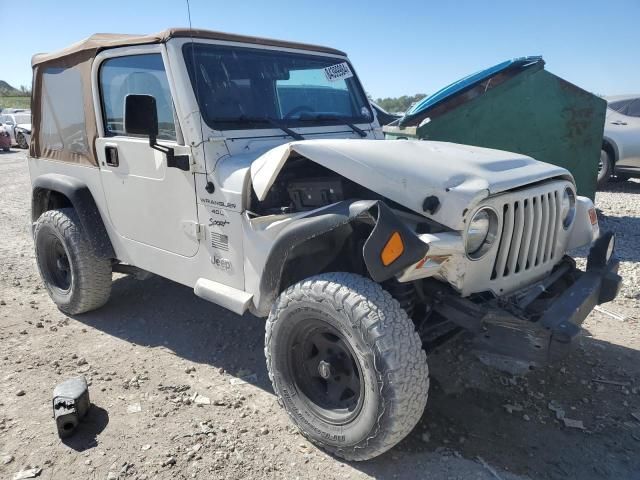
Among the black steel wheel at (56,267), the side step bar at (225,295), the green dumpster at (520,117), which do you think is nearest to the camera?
the side step bar at (225,295)

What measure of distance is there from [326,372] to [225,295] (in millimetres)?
783

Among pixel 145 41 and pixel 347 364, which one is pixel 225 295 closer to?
pixel 347 364

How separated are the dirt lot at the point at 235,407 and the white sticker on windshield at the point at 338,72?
197 cm

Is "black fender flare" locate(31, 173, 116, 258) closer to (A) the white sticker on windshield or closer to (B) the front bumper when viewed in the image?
(A) the white sticker on windshield

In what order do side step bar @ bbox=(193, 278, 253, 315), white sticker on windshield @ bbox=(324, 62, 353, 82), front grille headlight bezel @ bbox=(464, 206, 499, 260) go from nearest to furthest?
front grille headlight bezel @ bbox=(464, 206, 499, 260) → side step bar @ bbox=(193, 278, 253, 315) → white sticker on windshield @ bbox=(324, 62, 353, 82)

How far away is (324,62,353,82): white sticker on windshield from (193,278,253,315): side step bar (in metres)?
1.79

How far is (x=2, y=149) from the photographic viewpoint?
18234mm

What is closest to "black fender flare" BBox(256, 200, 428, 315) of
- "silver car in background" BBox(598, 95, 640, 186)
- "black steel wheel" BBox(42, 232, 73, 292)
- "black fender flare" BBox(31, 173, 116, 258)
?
"black fender flare" BBox(31, 173, 116, 258)

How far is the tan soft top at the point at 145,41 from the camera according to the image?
312 centimetres

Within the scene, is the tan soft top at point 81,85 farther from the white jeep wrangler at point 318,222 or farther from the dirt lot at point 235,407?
the dirt lot at point 235,407

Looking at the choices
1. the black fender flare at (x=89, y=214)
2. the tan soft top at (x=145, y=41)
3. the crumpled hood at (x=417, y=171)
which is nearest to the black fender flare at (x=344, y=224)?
the crumpled hood at (x=417, y=171)

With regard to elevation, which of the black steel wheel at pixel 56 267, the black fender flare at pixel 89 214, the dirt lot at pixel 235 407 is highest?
the black fender flare at pixel 89 214

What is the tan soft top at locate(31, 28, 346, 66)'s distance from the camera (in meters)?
3.12

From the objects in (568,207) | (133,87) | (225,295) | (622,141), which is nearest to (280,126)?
(133,87)
